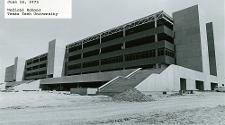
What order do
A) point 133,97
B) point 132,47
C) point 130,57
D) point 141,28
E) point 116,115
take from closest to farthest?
point 116,115 → point 133,97 → point 132,47 → point 130,57 → point 141,28

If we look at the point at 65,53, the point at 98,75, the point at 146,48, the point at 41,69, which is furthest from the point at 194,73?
the point at 41,69

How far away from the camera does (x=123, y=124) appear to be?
853 cm

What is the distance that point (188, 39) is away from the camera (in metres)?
46.2

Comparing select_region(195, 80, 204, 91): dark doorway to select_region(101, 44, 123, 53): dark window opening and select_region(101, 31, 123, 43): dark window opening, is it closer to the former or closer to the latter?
select_region(101, 44, 123, 53): dark window opening

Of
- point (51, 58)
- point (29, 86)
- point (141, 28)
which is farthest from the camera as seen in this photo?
point (51, 58)

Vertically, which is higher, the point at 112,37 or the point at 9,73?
the point at 112,37

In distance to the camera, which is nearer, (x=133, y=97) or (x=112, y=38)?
(x=133, y=97)

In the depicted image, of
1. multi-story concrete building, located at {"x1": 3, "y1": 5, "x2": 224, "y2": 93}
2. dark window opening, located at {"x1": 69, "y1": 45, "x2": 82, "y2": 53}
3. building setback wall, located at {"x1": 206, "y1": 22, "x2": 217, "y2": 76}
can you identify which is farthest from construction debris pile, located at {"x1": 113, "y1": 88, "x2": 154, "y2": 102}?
dark window opening, located at {"x1": 69, "y1": 45, "x2": 82, "y2": 53}

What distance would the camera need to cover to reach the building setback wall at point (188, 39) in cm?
4525

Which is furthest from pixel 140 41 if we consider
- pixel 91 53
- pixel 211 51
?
pixel 211 51

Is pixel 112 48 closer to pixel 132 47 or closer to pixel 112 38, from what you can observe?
pixel 112 38

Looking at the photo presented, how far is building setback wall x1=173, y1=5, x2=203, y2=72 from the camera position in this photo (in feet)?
148

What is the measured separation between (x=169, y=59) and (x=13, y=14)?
36.7 meters

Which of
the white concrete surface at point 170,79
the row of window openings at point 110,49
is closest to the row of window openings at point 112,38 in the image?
the row of window openings at point 110,49
